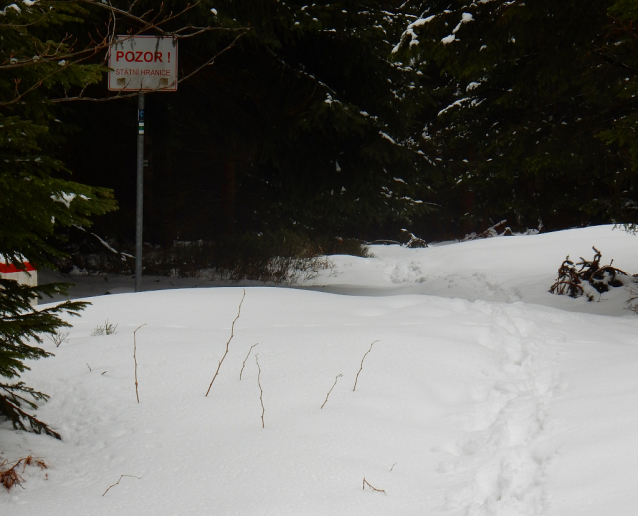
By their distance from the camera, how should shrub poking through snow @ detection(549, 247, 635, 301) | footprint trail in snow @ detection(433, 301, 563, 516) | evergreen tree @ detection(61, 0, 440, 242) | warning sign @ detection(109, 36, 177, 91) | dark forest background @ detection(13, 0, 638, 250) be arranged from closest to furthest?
footprint trail in snow @ detection(433, 301, 563, 516) → warning sign @ detection(109, 36, 177, 91) → dark forest background @ detection(13, 0, 638, 250) → shrub poking through snow @ detection(549, 247, 635, 301) → evergreen tree @ detection(61, 0, 440, 242)

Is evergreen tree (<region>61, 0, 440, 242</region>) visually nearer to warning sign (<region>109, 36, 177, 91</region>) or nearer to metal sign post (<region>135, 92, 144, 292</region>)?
warning sign (<region>109, 36, 177, 91</region>)

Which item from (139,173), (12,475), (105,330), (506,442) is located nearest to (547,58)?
(139,173)

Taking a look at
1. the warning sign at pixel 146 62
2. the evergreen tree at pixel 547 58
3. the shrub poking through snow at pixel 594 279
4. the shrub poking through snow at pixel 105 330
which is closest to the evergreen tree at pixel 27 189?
the shrub poking through snow at pixel 105 330

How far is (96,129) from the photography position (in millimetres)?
10148

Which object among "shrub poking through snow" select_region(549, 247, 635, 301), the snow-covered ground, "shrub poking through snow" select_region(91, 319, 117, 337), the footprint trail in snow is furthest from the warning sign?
"shrub poking through snow" select_region(549, 247, 635, 301)

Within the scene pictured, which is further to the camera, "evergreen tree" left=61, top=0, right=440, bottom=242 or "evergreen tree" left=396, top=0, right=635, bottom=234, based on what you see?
"evergreen tree" left=61, top=0, right=440, bottom=242

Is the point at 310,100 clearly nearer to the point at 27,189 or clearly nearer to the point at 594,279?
the point at 594,279

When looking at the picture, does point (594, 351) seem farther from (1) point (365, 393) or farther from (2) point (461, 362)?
(1) point (365, 393)

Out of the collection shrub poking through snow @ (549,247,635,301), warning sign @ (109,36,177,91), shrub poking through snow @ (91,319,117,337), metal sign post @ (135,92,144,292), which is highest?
warning sign @ (109,36,177,91)

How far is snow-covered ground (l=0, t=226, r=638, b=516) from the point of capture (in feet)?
9.04

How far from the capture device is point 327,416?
3.50 meters

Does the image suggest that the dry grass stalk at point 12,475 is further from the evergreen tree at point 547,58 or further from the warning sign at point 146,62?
the evergreen tree at point 547,58

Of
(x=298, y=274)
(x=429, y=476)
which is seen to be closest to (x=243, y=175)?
(x=298, y=274)

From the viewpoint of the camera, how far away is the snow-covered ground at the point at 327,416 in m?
2.76
